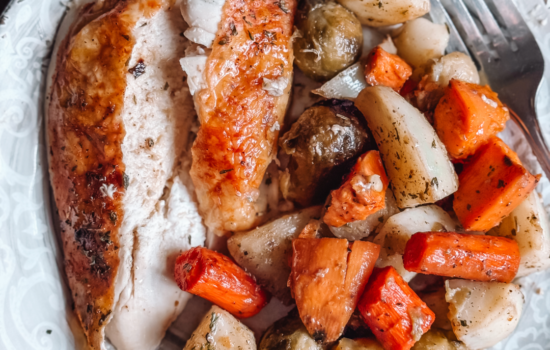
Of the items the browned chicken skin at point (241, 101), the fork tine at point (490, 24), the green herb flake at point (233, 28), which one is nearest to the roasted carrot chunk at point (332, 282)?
the browned chicken skin at point (241, 101)

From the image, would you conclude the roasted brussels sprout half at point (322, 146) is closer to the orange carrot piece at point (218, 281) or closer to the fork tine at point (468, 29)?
the orange carrot piece at point (218, 281)

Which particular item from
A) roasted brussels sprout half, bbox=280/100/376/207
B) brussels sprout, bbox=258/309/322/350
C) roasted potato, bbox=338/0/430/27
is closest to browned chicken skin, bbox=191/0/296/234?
roasted brussels sprout half, bbox=280/100/376/207

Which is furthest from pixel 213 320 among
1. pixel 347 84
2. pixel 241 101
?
pixel 347 84

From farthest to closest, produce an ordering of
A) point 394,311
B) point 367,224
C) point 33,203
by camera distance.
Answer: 1. point 33,203
2. point 367,224
3. point 394,311

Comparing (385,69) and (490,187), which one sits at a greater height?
(385,69)

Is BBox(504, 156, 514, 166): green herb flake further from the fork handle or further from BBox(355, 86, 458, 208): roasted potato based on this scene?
the fork handle

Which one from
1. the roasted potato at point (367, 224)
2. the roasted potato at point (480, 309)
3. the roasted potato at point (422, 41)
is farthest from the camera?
the roasted potato at point (422, 41)

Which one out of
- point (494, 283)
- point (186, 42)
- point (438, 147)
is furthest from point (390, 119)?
point (186, 42)

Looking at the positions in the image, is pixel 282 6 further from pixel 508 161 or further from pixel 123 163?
pixel 508 161
